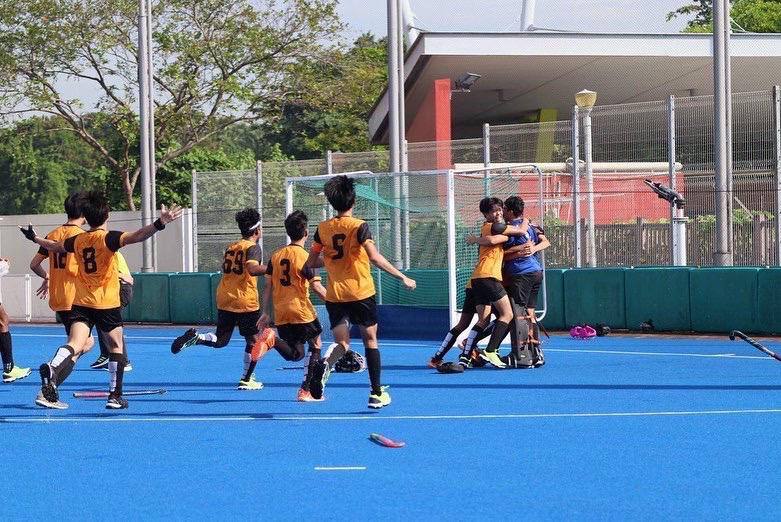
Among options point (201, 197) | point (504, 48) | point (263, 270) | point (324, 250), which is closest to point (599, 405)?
point (324, 250)

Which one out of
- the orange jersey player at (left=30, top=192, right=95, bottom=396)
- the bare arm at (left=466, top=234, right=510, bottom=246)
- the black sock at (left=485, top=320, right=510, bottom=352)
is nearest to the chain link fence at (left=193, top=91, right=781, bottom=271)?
the black sock at (left=485, top=320, right=510, bottom=352)

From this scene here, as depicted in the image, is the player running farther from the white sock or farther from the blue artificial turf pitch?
the white sock

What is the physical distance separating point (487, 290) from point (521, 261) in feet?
2.90

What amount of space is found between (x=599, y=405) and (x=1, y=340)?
6.43 meters

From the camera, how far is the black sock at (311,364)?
11.1 m

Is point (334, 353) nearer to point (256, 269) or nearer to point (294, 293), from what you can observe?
point (294, 293)

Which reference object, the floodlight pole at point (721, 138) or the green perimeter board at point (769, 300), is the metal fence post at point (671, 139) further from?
the green perimeter board at point (769, 300)

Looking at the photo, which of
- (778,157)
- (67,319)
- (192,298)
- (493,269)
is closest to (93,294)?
(67,319)

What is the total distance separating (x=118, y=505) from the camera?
23.1 feet

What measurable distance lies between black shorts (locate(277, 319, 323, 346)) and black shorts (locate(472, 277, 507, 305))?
240cm

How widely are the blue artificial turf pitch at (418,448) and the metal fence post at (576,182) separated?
293 inches

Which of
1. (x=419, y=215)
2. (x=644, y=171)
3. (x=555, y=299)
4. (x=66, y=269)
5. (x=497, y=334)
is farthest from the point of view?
(x=644, y=171)

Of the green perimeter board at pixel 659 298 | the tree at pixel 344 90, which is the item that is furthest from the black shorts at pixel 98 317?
the tree at pixel 344 90

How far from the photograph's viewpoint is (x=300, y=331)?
12.4 m
